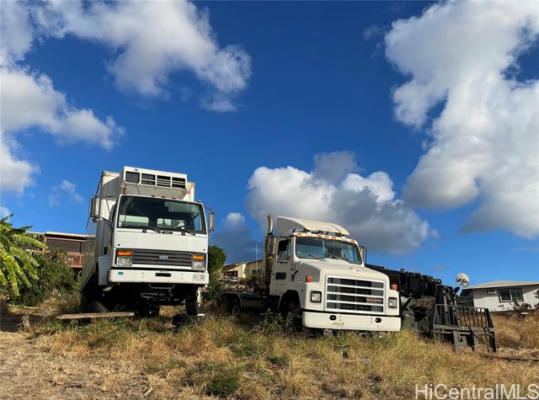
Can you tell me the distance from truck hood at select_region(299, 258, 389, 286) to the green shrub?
15.0 meters

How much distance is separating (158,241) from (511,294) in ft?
117

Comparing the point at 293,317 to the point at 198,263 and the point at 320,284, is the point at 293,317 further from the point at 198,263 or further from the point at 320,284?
the point at 198,263

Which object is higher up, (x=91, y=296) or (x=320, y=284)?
(x=320, y=284)

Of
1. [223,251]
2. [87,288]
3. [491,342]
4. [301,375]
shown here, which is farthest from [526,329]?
[223,251]

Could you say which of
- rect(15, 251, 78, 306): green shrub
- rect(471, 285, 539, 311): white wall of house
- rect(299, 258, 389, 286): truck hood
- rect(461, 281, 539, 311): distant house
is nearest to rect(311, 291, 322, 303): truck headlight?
rect(299, 258, 389, 286): truck hood

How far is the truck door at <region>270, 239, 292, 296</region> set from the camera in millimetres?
12438

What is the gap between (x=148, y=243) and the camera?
10.7 meters

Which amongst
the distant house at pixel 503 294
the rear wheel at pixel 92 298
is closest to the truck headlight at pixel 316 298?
the rear wheel at pixel 92 298

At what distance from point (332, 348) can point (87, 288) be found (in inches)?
313

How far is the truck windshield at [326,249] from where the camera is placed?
12.6m

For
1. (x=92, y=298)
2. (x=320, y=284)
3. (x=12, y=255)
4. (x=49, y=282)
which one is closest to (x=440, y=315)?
(x=320, y=284)

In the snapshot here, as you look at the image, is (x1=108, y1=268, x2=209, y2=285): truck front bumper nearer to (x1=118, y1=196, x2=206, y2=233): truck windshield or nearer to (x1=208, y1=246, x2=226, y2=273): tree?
(x1=118, y1=196, x2=206, y2=233): truck windshield

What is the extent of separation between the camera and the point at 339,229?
536 inches

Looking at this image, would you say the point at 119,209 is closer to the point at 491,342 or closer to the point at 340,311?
the point at 340,311
